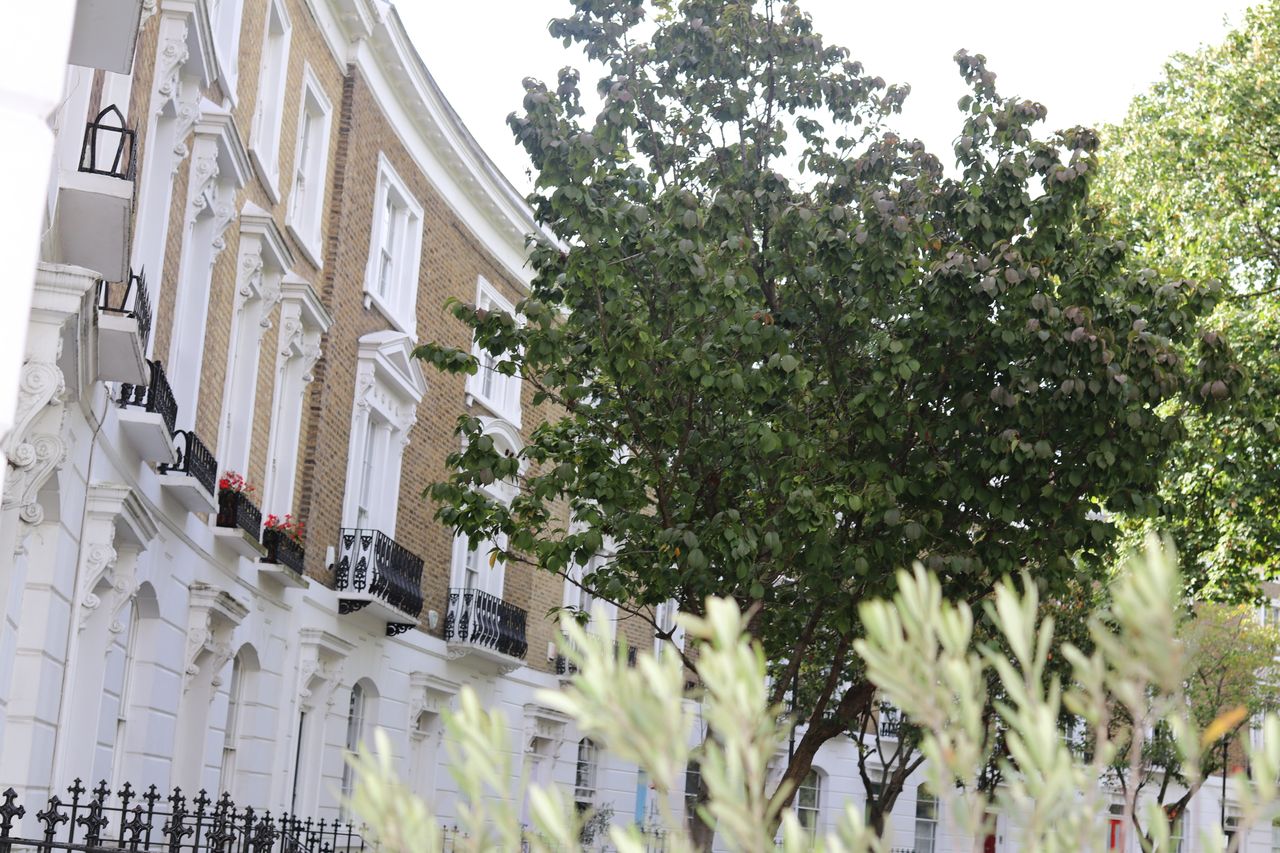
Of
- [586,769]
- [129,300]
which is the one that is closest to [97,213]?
[129,300]

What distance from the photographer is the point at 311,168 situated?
1973 cm

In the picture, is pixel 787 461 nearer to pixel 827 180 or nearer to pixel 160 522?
pixel 827 180

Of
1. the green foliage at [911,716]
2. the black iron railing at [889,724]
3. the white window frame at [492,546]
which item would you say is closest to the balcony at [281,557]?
the white window frame at [492,546]

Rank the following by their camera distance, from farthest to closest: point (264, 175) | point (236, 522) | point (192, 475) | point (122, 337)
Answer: point (264, 175)
point (236, 522)
point (192, 475)
point (122, 337)

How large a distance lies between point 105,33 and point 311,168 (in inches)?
495

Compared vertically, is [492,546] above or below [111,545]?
above

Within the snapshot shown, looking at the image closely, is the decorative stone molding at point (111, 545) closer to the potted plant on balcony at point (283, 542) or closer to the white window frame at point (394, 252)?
the potted plant on balcony at point (283, 542)

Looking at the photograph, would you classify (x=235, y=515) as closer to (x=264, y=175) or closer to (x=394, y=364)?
(x=264, y=175)

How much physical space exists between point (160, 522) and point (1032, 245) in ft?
27.7

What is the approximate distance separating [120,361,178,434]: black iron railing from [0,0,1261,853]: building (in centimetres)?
4

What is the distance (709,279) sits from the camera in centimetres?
1279

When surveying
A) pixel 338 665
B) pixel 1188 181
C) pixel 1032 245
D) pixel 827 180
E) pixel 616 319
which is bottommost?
pixel 338 665

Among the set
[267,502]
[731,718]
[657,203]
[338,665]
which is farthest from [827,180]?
[731,718]

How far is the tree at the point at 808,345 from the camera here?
12.4 metres
